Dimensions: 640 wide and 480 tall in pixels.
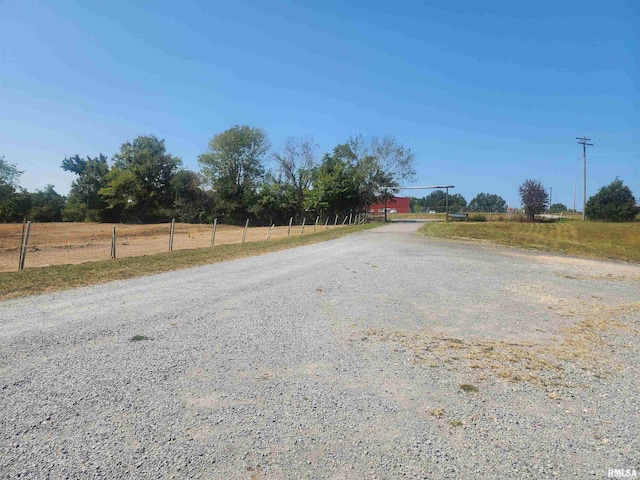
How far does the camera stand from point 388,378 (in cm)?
377

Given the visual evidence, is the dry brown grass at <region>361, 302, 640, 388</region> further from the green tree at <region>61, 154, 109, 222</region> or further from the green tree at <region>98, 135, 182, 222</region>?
the green tree at <region>61, 154, 109, 222</region>

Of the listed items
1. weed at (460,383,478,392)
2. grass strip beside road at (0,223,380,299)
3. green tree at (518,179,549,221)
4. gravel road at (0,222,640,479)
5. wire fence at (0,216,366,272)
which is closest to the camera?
gravel road at (0,222,640,479)

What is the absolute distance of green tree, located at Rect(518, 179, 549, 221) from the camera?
48188 millimetres

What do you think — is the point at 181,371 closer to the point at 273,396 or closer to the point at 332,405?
the point at 273,396

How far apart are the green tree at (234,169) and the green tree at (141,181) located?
661 centimetres

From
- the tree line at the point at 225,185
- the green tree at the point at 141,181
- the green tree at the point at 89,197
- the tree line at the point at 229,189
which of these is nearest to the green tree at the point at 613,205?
the tree line at the point at 229,189

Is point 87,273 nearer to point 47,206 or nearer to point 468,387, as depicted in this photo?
point 468,387

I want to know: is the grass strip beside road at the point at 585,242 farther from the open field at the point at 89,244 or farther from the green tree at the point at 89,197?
the green tree at the point at 89,197

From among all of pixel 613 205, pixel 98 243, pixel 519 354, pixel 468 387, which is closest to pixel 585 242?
pixel 519 354

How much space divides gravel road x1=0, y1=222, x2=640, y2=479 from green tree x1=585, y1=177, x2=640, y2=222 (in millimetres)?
58690

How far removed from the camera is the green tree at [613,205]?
2105 inches

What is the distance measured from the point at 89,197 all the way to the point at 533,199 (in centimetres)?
6201

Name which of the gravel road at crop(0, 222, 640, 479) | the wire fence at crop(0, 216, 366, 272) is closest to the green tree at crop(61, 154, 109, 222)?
the wire fence at crop(0, 216, 366, 272)

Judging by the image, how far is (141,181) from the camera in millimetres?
54812
